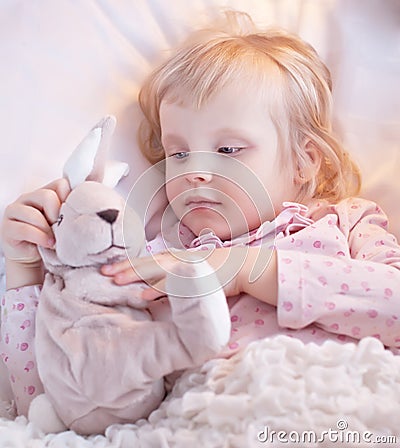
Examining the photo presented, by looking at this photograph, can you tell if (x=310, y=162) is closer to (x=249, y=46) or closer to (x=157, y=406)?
(x=249, y=46)

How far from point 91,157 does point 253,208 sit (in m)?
0.25

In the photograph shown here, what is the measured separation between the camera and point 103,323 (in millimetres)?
774

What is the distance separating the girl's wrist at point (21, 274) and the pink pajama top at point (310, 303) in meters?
0.02

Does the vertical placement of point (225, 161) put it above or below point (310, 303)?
above

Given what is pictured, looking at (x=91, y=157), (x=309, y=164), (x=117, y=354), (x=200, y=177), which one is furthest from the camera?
(x=309, y=164)

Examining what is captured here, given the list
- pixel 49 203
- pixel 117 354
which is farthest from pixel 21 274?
pixel 117 354

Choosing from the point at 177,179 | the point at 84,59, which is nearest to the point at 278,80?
the point at 177,179

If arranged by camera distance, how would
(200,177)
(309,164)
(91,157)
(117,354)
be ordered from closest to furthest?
(117,354) → (91,157) → (200,177) → (309,164)

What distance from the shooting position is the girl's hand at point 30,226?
34.0 inches

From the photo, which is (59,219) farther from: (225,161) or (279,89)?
(279,89)

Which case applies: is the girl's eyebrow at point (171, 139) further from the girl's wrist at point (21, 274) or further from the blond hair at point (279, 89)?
the girl's wrist at point (21, 274)

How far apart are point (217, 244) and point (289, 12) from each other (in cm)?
47

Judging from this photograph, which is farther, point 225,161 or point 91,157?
point 225,161

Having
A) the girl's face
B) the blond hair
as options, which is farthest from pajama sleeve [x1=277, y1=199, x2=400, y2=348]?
the blond hair
